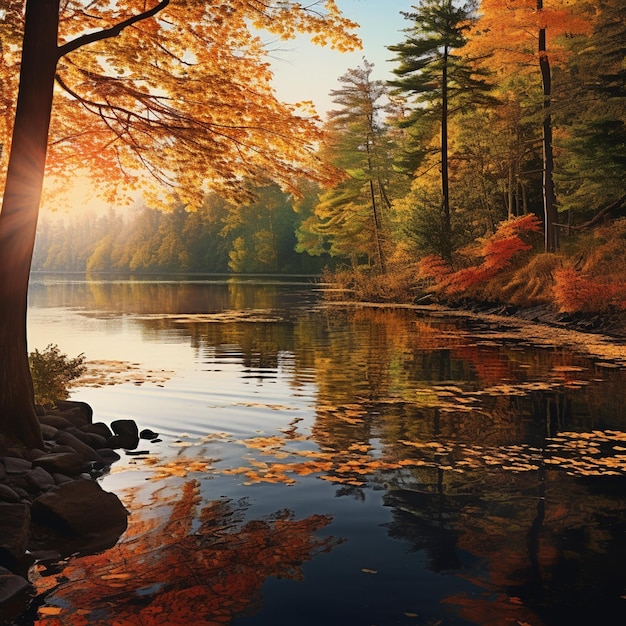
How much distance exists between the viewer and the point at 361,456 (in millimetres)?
9141

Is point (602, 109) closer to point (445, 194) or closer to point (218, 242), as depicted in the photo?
point (445, 194)

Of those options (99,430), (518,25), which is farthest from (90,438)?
(518,25)

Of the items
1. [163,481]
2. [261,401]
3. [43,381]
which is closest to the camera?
[163,481]

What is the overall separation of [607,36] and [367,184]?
110ft

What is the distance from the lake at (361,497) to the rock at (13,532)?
264mm

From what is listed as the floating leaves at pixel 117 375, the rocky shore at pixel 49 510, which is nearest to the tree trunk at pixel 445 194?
the floating leaves at pixel 117 375

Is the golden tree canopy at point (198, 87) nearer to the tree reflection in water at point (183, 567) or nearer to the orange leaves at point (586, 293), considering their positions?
the tree reflection in water at point (183, 567)

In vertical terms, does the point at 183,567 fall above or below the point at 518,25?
below

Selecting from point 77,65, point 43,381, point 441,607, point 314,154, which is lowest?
point 441,607

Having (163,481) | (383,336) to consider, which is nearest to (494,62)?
(383,336)

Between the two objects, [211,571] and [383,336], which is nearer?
[211,571]

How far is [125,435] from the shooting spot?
10.1 metres

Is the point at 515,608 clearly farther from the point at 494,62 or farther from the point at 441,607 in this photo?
the point at 494,62

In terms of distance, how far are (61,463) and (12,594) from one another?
3.04 meters
